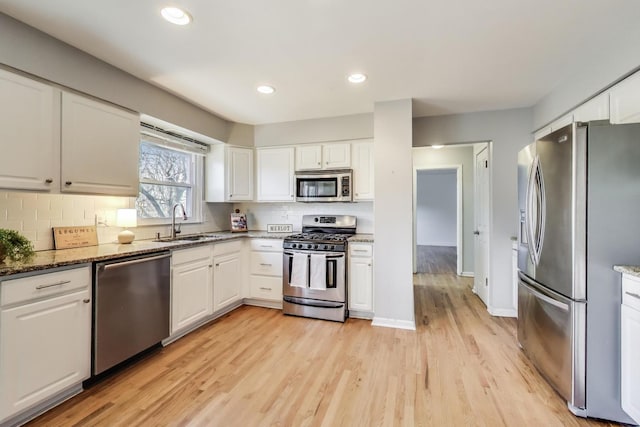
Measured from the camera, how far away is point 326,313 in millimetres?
3268

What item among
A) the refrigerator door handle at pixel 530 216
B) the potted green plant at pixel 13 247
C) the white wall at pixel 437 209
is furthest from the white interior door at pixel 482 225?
the white wall at pixel 437 209

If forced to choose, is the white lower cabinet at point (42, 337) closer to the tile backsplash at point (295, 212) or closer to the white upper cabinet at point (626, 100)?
the tile backsplash at point (295, 212)

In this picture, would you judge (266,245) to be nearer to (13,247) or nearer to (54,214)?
(54,214)

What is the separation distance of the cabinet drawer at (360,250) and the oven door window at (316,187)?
0.70 metres

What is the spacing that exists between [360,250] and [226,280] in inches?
62.8

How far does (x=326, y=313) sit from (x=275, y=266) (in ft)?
2.78

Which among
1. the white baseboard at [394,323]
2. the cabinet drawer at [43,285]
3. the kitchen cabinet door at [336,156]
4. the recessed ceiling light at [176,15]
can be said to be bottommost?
the white baseboard at [394,323]

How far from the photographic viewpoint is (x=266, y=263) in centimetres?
363

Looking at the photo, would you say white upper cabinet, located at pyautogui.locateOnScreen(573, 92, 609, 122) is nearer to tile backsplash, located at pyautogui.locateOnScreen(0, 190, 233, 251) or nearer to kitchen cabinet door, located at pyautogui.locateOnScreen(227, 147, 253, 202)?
kitchen cabinet door, located at pyautogui.locateOnScreen(227, 147, 253, 202)

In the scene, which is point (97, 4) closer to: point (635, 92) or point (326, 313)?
point (326, 313)

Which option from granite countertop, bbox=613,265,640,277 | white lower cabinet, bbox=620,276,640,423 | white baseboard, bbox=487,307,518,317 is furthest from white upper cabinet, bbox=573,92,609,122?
white baseboard, bbox=487,307,518,317

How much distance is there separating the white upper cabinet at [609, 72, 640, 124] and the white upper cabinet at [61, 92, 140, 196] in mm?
3771

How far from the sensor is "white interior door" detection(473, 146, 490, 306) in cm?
368

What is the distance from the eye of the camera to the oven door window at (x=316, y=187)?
363 centimetres
